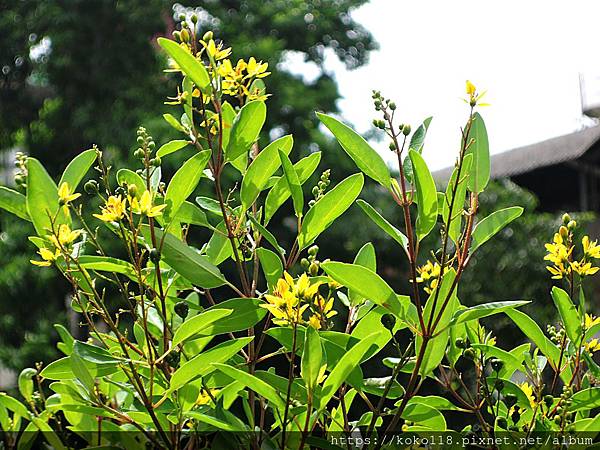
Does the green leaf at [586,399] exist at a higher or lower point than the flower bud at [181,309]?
lower

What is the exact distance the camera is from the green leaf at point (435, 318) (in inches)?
22.2

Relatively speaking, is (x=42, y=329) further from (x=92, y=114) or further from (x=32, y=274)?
(x=92, y=114)

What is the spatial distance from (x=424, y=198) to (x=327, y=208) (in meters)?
0.09

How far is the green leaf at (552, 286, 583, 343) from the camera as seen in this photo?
69cm

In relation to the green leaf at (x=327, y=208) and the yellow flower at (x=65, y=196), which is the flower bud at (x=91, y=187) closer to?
the yellow flower at (x=65, y=196)

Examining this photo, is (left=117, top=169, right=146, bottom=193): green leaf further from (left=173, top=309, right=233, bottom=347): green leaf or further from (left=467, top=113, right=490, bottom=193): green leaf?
(left=467, top=113, right=490, bottom=193): green leaf

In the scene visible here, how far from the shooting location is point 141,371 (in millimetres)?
643

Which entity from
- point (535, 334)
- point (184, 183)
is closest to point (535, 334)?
point (535, 334)

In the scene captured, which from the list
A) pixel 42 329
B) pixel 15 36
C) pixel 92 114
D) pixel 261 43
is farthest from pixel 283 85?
pixel 42 329

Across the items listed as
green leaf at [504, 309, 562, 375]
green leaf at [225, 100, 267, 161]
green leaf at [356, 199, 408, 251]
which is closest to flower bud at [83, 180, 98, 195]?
green leaf at [225, 100, 267, 161]

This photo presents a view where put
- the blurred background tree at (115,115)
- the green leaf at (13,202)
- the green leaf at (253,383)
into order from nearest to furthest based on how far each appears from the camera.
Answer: the green leaf at (253,383)
the green leaf at (13,202)
the blurred background tree at (115,115)

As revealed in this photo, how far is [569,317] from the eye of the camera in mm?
691

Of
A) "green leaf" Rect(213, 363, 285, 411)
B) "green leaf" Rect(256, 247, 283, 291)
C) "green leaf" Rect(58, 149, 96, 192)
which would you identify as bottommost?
"green leaf" Rect(213, 363, 285, 411)

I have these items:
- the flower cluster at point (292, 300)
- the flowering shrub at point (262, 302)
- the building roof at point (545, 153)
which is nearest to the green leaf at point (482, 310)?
the flowering shrub at point (262, 302)
